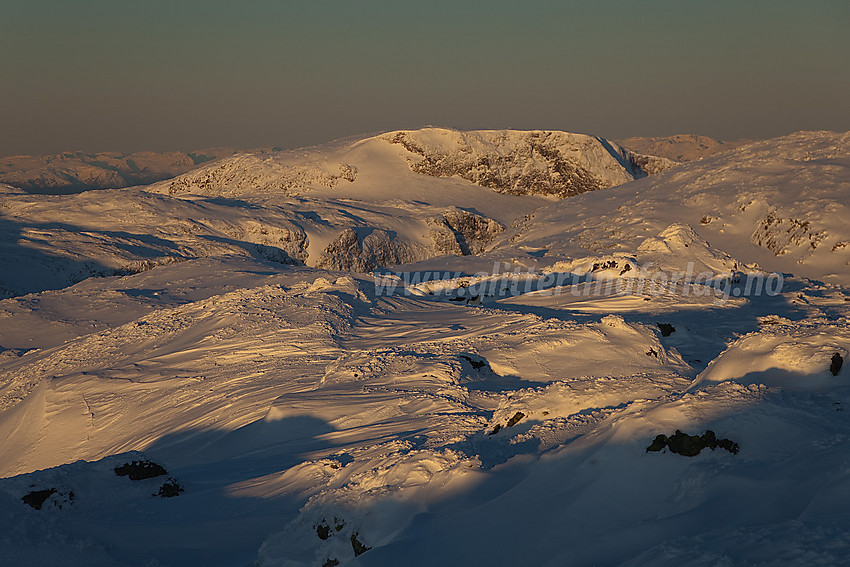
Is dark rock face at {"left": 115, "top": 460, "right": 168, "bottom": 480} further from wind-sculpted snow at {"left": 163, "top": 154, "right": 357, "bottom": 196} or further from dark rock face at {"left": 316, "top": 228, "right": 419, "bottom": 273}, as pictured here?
wind-sculpted snow at {"left": 163, "top": 154, "right": 357, "bottom": 196}

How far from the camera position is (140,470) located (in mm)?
8273

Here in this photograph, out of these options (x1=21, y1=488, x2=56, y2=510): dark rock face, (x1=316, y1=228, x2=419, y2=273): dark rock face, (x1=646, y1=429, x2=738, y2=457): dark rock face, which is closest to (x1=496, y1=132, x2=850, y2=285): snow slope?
(x1=646, y1=429, x2=738, y2=457): dark rock face

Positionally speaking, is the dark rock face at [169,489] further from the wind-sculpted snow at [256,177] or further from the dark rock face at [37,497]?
the wind-sculpted snow at [256,177]

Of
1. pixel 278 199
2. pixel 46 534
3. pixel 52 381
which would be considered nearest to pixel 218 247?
pixel 278 199

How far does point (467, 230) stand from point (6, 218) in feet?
112

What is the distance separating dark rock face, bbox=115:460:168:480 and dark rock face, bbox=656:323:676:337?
8.61 metres

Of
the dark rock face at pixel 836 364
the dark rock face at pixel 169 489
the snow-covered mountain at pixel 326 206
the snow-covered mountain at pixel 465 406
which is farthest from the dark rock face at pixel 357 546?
the snow-covered mountain at pixel 326 206

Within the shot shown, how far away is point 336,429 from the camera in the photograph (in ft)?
31.1

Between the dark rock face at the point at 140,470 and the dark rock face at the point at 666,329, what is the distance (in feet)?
28.2

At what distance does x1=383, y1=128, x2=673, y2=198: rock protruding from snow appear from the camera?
72.8 m

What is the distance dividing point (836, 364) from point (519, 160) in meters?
69.0

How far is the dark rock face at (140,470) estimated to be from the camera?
26.8 feet

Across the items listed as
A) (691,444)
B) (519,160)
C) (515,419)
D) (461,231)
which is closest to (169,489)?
(515,419)

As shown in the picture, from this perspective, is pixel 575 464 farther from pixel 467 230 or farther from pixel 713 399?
pixel 467 230
